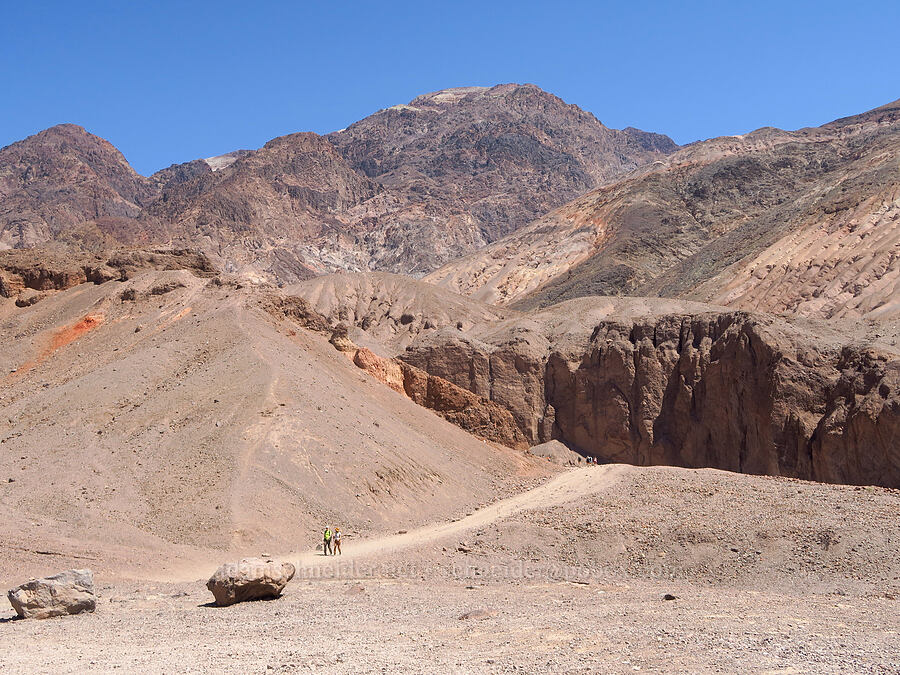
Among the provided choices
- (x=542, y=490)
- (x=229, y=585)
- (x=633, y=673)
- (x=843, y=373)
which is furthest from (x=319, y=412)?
(x=843, y=373)

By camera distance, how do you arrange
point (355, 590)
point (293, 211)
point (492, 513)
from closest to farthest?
point (355, 590) → point (492, 513) → point (293, 211)

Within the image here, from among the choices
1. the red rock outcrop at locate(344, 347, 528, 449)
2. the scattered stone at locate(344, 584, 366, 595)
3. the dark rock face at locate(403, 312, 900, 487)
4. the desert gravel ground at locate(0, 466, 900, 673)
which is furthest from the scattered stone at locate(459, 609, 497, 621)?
the red rock outcrop at locate(344, 347, 528, 449)

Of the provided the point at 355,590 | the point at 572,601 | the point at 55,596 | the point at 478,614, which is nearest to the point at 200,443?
the point at 355,590

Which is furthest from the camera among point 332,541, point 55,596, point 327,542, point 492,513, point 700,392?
point 700,392

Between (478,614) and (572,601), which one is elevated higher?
(478,614)

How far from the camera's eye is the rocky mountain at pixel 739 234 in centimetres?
6825

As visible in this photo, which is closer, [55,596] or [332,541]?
[55,596]

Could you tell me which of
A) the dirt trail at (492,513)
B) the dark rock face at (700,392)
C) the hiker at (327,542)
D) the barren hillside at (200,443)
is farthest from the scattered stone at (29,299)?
the hiker at (327,542)

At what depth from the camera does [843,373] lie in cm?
3822

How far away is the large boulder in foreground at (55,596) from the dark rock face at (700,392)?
28.9 meters

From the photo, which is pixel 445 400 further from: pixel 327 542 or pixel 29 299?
pixel 327 542

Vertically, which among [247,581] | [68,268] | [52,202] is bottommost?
[247,581]

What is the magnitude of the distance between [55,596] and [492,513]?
44.4ft

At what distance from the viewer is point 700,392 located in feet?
147
